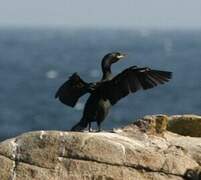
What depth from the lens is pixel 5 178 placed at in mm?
12938

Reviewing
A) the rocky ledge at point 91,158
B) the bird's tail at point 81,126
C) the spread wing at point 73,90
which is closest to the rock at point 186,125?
the bird's tail at point 81,126

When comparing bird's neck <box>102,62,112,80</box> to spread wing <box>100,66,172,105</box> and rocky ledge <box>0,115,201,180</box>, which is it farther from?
rocky ledge <box>0,115,201,180</box>

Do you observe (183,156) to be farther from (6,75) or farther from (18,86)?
(6,75)

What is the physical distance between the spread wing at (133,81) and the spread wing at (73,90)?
1.03 feet

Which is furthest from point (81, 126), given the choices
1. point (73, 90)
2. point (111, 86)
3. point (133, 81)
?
point (133, 81)

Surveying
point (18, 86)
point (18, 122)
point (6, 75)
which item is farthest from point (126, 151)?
point (6, 75)

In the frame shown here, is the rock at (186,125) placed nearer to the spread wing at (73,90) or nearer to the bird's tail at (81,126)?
the bird's tail at (81,126)

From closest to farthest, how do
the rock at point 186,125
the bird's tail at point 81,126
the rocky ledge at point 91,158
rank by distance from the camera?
the rocky ledge at point 91,158 → the bird's tail at point 81,126 → the rock at point 186,125

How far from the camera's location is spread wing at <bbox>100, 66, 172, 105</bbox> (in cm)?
1439

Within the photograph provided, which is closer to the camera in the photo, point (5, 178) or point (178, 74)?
point (5, 178)

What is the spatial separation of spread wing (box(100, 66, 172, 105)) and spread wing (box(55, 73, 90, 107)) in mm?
314

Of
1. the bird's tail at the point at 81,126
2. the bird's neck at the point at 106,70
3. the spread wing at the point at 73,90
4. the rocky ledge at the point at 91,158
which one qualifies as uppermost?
the bird's neck at the point at 106,70

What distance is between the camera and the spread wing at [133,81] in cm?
1439

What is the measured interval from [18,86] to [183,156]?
64.7 m
